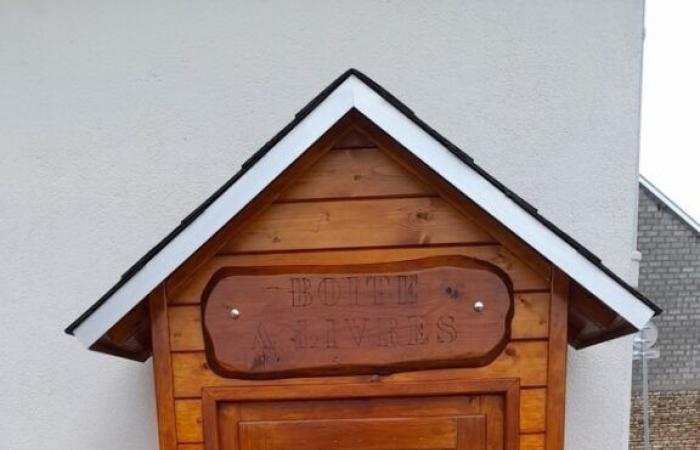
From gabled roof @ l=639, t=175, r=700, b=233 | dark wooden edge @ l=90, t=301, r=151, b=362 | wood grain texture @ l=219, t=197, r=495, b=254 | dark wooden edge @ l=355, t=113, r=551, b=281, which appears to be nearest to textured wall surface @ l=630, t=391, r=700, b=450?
gabled roof @ l=639, t=175, r=700, b=233

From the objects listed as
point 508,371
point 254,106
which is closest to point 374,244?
point 508,371

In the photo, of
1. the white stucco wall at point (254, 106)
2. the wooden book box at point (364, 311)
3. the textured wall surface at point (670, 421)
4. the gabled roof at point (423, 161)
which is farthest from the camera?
the textured wall surface at point (670, 421)

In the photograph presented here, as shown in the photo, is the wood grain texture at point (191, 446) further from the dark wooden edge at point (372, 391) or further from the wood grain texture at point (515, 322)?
the wood grain texture at point (515, 322)

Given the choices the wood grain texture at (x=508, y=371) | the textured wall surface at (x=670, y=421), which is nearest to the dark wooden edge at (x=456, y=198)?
the wood grain texture at (x=508, y=371)

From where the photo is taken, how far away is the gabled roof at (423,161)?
1.06 m

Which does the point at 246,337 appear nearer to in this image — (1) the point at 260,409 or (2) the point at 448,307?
(1) the point at 260,409

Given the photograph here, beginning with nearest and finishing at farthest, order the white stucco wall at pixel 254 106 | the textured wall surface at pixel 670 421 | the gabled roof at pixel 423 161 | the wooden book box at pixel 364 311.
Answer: the gabled roof at pixel 423 161, the wooden book box at pixel 364 311, the white stucco wall at pixel 254 106, the textured wall surface at pixel 670 421

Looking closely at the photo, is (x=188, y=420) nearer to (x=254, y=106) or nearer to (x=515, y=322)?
(x=515, y=322)

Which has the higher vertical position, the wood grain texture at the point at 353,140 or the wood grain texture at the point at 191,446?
the wood grain texture at the point at 353,140

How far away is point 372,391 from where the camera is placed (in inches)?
47.6

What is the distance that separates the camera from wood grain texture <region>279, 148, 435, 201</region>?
1.17 m

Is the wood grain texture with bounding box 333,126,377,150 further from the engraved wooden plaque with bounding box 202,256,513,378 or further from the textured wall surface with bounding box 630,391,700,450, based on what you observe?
the textured wall surface with bounding box 630,391,700,450

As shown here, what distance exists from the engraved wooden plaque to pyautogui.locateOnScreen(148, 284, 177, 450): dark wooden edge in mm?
114

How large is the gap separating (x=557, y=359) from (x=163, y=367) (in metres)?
1.07
